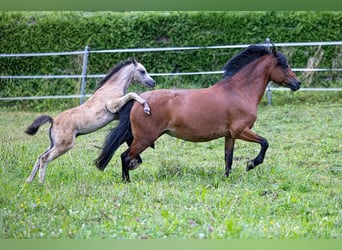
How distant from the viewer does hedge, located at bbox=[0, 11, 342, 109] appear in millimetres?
11938

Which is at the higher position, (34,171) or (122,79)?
(122,79)

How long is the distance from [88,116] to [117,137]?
415 mm

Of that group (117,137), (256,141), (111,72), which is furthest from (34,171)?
(256,141)

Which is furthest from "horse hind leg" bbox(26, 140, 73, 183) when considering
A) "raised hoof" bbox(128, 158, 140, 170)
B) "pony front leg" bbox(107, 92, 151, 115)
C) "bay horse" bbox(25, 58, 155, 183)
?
"raised hoof" bbox(128, 158, 140, 170)

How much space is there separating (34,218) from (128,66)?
3.13 metres

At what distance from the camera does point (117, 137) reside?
6.40 metres

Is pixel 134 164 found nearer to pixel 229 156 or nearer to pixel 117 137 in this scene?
pixel 117 137

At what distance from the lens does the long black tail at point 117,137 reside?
20.9 ft

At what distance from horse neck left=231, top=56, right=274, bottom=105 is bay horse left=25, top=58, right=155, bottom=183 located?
1237 millimetres

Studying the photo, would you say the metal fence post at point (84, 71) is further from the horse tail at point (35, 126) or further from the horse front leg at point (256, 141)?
the horse front leg at point (256, 141)

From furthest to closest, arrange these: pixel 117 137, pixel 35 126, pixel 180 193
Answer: pixel 117 137, pixel 35 126, pixel 180 193

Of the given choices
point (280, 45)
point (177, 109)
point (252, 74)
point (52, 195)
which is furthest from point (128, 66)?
point (280, 45)

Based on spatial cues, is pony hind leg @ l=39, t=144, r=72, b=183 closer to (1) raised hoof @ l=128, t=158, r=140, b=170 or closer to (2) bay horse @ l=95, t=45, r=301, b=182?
(2) bay horse @ l=95, t=45, r=301, b=182

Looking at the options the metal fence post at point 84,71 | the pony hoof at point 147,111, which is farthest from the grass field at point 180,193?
the metal fence post at point 84,71
